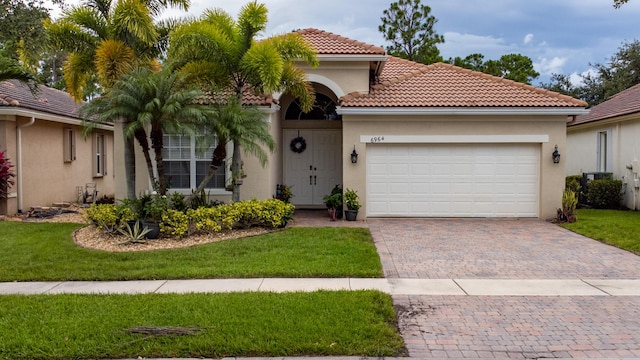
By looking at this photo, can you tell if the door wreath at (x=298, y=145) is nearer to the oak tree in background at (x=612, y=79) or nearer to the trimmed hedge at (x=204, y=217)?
the trimmed hedge at (x=204, y=217)

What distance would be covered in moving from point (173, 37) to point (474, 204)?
9.39 metres

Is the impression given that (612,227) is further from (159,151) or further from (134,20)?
(134,20)

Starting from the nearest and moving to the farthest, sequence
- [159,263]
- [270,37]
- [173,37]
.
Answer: [159,263], [173,37], [270,37]

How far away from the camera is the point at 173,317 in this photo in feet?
18.5

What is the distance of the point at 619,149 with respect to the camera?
1709 centimetres

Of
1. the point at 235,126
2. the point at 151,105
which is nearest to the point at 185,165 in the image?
the point at 235,126

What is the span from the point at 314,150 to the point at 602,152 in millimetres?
11241

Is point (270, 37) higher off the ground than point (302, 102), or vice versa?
point (270, 37)

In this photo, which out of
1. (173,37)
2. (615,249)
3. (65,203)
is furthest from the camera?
(65,203)

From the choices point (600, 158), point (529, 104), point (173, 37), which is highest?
point (173, 37)

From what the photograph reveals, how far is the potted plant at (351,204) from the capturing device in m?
13.5

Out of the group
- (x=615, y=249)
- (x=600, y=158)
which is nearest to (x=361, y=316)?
(x=615, y=249)

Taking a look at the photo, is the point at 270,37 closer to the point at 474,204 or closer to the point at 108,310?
the point at 474,204

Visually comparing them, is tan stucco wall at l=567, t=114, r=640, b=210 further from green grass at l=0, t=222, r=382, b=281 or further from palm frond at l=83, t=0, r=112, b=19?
palm frond at l=83, t=0, r=112, b=19
